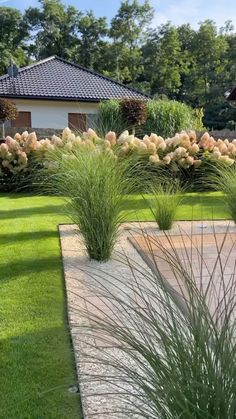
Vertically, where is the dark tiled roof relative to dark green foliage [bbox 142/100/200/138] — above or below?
above

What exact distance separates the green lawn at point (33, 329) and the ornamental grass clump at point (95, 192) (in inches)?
19.4

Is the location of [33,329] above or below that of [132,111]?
below

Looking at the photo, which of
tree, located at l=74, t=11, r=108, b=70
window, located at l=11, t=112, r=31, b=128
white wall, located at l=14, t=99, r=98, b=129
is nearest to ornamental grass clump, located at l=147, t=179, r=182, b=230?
white wall, located at l=14, t=99, r=98, b=129

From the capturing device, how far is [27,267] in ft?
14.8

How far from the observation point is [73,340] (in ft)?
9.62

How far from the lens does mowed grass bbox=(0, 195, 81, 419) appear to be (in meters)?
2.28

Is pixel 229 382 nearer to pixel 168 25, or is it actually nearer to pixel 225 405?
pixel 225 405

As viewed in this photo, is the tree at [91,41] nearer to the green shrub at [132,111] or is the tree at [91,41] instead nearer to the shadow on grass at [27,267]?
the green shrub at [132,111]

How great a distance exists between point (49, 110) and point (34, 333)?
20854 mm

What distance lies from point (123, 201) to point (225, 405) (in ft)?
11.7

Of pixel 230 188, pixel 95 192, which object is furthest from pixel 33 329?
pixel 230 188

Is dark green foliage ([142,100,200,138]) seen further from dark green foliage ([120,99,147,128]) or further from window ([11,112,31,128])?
window ([11,112,31,128])

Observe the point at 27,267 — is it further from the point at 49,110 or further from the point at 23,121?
the point at 49,110

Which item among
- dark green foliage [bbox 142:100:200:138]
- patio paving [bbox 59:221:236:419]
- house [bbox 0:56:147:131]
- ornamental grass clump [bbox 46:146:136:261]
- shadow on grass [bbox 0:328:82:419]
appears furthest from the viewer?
house [bbox 0:56:147:131]
